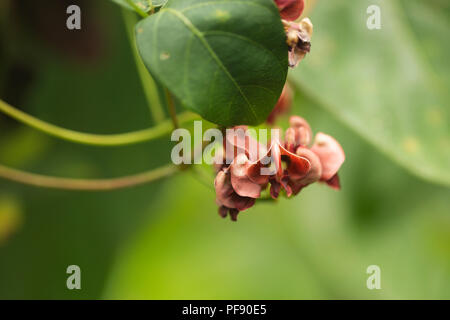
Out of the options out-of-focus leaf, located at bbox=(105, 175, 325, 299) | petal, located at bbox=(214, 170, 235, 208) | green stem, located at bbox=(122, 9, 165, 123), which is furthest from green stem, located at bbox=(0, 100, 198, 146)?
out-of-focus leaf, located at bbox=(105, 175, 325, 299)

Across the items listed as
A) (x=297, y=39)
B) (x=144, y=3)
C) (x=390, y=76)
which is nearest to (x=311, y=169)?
(x=297, y=39)

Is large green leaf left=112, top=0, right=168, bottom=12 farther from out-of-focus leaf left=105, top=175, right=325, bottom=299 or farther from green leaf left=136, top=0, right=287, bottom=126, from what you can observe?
out-of-focus leaf left=105, top=175, right=325, bottom=299

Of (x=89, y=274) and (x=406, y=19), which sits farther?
(x=89, y=274)

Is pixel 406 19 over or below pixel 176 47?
over

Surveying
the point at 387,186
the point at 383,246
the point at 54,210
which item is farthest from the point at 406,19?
the point at 54,210

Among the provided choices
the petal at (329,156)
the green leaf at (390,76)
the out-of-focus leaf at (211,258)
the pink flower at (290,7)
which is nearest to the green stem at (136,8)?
the pink flower at (290,7)
